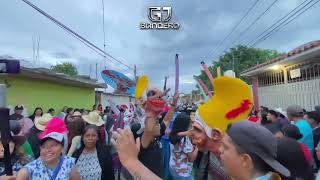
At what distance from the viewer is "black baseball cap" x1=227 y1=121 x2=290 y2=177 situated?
1.99m

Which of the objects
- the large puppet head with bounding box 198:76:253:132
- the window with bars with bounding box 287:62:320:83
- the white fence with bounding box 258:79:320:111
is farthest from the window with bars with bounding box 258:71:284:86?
the large puppet head with bounding box 198:76:253:132

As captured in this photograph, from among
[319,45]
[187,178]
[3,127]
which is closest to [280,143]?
[187,178]

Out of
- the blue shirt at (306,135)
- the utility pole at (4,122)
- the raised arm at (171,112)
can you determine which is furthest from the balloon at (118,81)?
the blue shirt at (306,135)

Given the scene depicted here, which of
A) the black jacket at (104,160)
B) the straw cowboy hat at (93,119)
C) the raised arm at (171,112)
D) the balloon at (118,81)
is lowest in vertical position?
the black jacket at (104,160)

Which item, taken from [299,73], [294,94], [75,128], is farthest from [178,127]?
[294,94]

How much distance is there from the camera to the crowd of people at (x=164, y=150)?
2045 mm

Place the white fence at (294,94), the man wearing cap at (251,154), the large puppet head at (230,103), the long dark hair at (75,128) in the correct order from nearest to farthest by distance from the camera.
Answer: the man wearing cap at (251,154) → the large puppet head at (230,103) → the long dark hair at (75,128) → the white fence at (294,94)

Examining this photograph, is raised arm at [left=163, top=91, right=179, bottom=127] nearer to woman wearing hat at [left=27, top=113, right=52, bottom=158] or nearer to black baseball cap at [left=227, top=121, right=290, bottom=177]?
woman wearing hat at [left=27, top=113, right=52, bottom=158]

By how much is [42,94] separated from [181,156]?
12474 mm

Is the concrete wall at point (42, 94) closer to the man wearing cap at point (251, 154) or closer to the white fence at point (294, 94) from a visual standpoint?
the white fence at point (294, 94)

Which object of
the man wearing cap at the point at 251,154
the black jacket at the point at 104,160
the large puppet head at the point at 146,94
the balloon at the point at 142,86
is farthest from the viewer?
the black jacket at the point at 104,160

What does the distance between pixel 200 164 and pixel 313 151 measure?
3.30 m

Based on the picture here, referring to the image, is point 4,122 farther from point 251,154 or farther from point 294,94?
point 294,94

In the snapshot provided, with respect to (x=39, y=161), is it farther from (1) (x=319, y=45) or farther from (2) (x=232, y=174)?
(1) (x=319, y=45)
